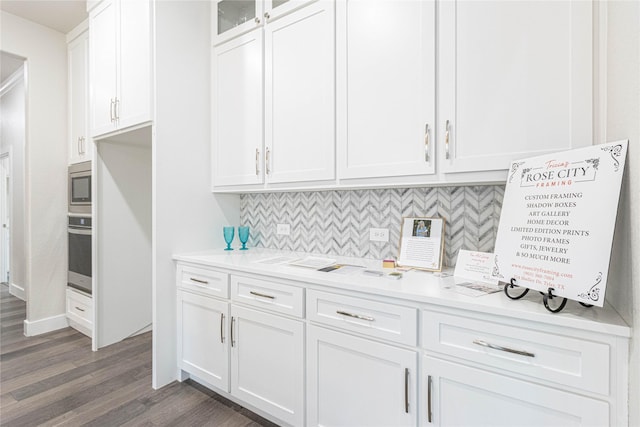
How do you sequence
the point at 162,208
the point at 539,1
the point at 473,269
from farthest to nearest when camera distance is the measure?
the point at 162,208 < the point at 473,269 < the point at 539,1

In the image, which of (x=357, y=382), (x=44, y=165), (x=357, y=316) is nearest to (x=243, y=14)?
(x=357, y=316)

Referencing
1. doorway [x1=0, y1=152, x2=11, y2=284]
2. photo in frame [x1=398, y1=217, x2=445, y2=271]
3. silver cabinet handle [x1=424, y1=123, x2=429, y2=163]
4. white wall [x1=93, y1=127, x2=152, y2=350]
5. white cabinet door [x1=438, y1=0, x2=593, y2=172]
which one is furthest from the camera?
doorway [x1=0, y1=152, x2=11, y2=284]

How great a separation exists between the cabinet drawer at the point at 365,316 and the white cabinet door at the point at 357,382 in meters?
0.05

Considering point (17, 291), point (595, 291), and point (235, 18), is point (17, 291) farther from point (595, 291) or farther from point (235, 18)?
point (595, 291)

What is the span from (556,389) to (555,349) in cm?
13

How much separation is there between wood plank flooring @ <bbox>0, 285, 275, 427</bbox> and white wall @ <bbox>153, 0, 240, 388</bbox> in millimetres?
212

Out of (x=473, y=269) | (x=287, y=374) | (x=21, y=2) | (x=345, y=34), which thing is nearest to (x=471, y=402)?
(x=473, y=269)

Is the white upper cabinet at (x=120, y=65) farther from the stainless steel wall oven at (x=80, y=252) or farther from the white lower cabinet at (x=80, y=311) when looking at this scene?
the white lower cabinet at (x=80, y=311)

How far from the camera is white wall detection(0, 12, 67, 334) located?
2955 millimetres

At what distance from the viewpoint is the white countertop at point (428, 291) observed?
37.7 inches

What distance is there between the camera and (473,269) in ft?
4.64

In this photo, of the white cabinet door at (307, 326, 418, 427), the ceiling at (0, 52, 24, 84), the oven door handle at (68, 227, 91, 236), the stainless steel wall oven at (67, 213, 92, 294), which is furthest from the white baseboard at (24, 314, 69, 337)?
the white cabinet door at (307, 326, 418, 427)

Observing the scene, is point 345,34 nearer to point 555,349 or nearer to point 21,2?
point 555,349

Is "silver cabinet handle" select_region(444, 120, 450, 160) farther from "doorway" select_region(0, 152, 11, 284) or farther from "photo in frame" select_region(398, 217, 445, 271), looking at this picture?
"doorway" select_region(0, 152, 11, 284)
